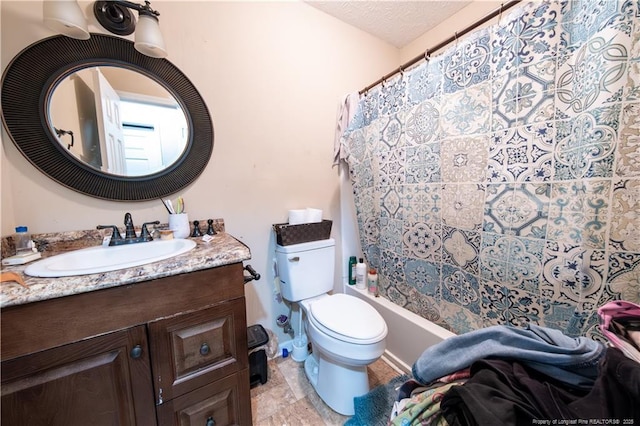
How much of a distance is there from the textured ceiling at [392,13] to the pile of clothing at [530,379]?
1.84 meters

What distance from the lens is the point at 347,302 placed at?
1.28 m

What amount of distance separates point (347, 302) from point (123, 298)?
0.99m

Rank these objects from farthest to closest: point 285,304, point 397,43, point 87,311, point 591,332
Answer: point 397,43 → point 285,304 → point 591,332 → point 87,311

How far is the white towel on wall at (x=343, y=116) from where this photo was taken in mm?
1579

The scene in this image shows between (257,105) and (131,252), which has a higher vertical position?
(257,105)

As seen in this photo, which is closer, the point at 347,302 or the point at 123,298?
the point at 123,298

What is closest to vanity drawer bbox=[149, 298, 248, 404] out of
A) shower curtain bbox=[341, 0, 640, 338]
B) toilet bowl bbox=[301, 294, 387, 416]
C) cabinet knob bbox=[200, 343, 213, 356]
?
cabinet knob bbox=[200, 343, 213, 356]

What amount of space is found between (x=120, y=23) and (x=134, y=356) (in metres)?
1.36

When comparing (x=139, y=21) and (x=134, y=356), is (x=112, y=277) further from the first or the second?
(x=139, y=21)

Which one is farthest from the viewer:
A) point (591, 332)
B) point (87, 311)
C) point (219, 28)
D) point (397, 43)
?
point (397, 43)

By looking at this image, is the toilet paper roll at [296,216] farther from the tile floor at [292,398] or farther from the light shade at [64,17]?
the light shade at [64,17]

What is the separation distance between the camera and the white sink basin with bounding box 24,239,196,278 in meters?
0.74

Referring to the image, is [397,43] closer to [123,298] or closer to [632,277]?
[632,277]

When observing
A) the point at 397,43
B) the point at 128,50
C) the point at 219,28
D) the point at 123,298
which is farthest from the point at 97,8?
the point at 397,43
